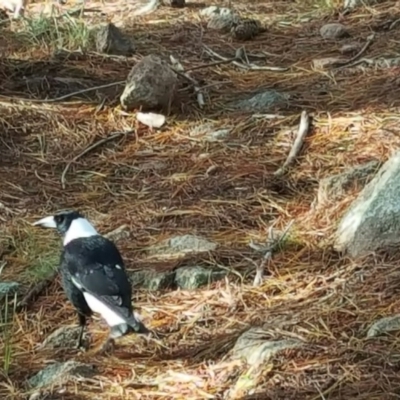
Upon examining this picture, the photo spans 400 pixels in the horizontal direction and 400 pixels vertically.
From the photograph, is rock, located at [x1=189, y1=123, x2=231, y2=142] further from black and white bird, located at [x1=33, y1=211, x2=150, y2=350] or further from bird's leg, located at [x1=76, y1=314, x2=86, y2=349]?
bird's leg, located at [x1=76, y1=314, x2=86, y2=349]

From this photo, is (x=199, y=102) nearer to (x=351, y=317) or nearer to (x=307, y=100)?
(x=307, y=100)

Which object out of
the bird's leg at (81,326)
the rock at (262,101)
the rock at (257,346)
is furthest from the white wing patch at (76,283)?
the rock at (262,101)

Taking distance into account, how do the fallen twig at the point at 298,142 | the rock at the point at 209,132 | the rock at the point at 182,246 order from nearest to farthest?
the rock at the point at 182,246, the fallen twig at the point at 298,142, the rock at the point at 209,132

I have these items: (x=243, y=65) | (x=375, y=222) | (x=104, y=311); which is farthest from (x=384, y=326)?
(x=243, y=65)

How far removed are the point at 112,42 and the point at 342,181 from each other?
89.6 inches

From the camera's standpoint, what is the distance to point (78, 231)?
10.8ft

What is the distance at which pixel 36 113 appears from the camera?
494 centimetres

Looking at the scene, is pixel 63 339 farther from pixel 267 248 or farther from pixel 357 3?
pixel 357 3

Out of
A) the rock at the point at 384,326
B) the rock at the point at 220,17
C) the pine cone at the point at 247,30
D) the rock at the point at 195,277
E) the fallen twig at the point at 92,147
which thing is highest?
the rock at the point at 384,326

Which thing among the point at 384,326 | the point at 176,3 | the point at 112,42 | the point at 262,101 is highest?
the point at 384,326

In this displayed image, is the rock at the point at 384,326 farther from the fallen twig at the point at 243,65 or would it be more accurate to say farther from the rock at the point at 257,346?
the fallen twig at the point at 243,65

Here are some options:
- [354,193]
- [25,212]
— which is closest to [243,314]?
[354,193]

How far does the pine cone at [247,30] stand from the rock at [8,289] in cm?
302

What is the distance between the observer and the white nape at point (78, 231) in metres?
3.27
